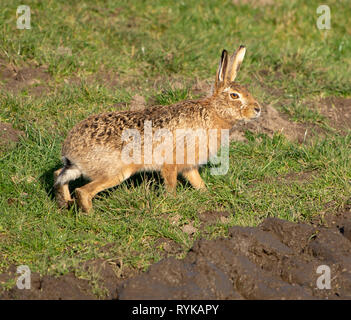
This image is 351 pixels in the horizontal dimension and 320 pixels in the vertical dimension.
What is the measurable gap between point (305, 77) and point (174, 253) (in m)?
4.15

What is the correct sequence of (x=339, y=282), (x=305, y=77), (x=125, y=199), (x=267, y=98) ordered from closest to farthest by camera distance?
1. (x=339, y=282)
2. (x=125, y=199)
3. (x=267, y=98)
4. (x=305, y=77)

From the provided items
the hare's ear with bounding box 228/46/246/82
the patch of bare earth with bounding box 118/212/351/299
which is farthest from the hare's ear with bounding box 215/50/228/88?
the patch of bare earth with bounding box 118/212/351/299

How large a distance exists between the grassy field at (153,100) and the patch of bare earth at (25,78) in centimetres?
2

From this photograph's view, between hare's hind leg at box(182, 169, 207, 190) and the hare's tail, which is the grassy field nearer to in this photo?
hare's hind leg at box(182, 169, 207, 190)

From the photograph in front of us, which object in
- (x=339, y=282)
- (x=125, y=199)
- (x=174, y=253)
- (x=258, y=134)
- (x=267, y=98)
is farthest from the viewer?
(x=267, y=98)

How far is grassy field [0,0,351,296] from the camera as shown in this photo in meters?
5.03

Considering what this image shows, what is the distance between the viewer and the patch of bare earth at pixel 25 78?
718 centimetres

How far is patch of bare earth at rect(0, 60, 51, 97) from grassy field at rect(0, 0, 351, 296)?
0.02 metres

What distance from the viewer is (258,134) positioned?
680 cm

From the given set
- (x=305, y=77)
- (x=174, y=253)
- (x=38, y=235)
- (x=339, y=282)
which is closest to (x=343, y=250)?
(x=339, y=282)

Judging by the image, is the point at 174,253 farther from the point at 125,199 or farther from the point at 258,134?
the point at 258,134

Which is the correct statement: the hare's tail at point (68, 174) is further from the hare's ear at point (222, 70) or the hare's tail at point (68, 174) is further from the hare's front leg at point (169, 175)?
the hare's ear at point (222, 70)

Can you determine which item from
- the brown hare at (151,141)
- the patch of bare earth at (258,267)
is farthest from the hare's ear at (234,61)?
the patch of bare earth at (258,267)
